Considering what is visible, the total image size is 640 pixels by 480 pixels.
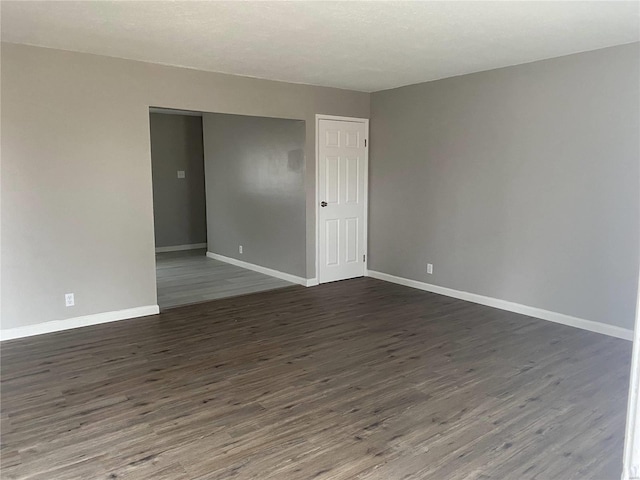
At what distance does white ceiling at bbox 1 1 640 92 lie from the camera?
9.92ft

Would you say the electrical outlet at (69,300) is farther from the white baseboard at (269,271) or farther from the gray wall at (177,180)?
the gray wall at (177,180)

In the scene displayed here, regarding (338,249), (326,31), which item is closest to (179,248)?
(338,249)

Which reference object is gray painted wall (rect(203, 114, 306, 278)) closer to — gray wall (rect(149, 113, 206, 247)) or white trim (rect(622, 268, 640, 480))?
gray wall (rect(149, 113, 206, 247))

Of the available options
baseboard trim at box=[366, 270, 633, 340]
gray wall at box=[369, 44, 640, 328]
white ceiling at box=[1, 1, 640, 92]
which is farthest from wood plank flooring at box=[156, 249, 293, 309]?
white ceiling at box=[1, 1, 640, 92]

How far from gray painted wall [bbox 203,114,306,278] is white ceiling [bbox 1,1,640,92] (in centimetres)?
157

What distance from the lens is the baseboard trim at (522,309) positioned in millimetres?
4082

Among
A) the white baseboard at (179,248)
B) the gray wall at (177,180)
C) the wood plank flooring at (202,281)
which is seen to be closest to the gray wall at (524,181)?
the wood plank flooring at (202,281)

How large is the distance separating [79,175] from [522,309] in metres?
4.50

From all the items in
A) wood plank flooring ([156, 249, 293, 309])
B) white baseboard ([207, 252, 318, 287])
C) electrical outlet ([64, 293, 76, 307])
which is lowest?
wood plank flooring ([156, 249, 293, 309])

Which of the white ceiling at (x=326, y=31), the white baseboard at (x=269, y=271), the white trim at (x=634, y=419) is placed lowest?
the white baseboard at (x=269, y=271)

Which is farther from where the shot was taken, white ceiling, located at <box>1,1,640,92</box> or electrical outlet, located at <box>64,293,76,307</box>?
electrical outlet, located at <box>64,293,76,307</box>

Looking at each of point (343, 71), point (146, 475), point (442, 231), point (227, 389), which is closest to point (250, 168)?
point (343, 71)

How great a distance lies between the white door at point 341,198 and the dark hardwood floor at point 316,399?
162cm

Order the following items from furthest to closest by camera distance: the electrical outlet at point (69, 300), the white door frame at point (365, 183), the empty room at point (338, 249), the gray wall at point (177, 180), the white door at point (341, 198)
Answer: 1. the gray wall at point (177, 180)
2. the white door at point (341, 198)
3. the white door frame at point (365, 183)
4. the electrical outlet at point (69, 300)
5. the empty room at point (338, 249)
